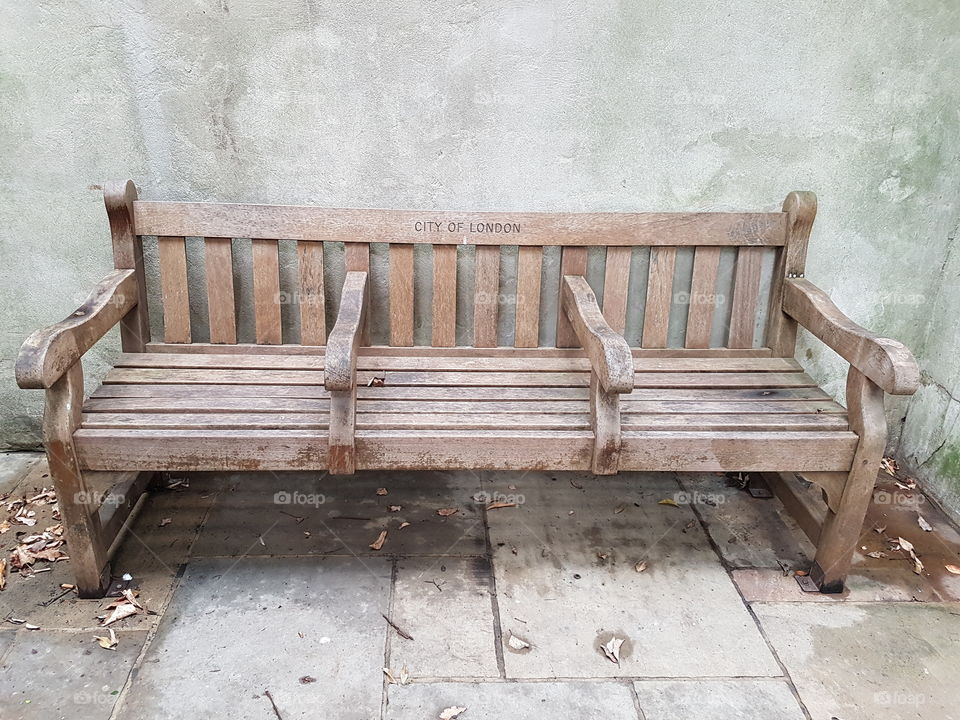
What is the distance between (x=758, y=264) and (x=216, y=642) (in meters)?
2.60

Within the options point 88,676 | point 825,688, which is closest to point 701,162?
point 825,688

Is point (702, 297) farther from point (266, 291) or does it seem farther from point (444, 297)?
point (266, 291)

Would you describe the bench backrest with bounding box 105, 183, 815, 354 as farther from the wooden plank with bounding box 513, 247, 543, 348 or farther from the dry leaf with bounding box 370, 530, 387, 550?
the dry leaf with bounding box 370, 530, 387, 550

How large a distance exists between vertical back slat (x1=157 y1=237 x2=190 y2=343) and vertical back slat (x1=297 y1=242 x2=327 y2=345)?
47cm

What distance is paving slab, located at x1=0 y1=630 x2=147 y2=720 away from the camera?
2.12 meters

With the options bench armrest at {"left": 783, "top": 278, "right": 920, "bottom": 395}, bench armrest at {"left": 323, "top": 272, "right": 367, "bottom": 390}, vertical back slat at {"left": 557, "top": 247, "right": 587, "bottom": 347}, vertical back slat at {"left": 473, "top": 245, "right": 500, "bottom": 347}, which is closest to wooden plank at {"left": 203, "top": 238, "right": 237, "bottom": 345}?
bench armrest at {"left": 323, "top": 272, "right": 367, "bottom": 390}

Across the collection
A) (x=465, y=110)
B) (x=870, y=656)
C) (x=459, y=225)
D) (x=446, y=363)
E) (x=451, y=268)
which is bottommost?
(x=870, y=656)

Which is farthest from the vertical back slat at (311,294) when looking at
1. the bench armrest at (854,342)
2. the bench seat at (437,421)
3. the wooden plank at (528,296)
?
the bench armrest at (854,342)

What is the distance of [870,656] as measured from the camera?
242cm

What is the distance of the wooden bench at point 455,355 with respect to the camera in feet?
7.85

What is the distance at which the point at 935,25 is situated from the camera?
301 centimetres

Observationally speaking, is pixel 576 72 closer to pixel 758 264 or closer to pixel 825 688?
pixel 758 264

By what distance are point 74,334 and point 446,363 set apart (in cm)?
135

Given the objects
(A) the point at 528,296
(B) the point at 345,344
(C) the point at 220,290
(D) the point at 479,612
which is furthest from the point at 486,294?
(D) the point at 479,612
